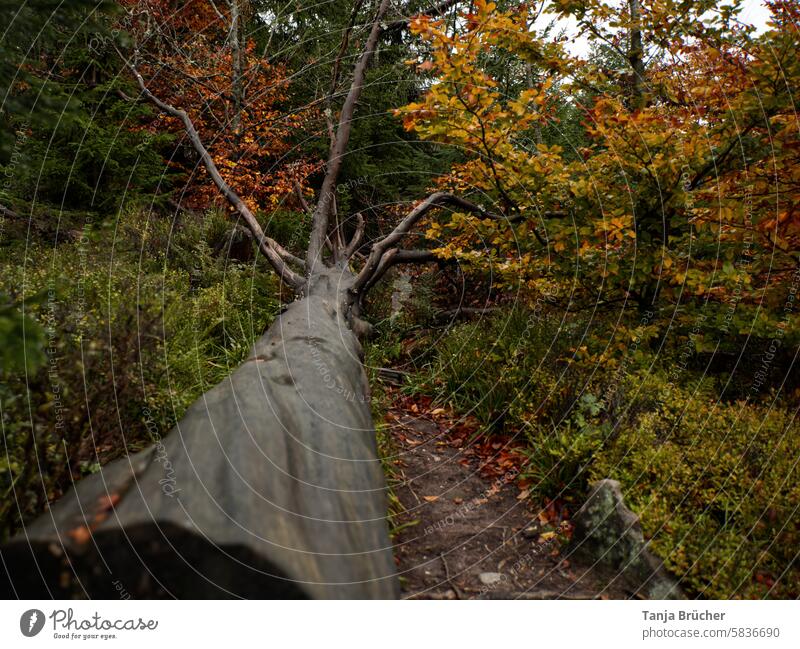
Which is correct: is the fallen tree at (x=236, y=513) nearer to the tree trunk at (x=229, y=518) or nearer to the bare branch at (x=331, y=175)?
the tree trunk at (x=229, y=518)

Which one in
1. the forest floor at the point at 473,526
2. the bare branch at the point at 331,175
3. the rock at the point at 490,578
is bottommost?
the rock at the point at 490,578

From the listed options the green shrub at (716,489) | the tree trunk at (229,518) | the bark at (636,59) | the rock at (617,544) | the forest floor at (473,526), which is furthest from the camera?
the bark at (636,59)

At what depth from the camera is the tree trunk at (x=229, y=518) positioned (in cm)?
170

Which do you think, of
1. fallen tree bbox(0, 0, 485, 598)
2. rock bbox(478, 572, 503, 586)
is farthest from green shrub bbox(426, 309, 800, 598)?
fallen tree bbox(0, 0, 485, 598)

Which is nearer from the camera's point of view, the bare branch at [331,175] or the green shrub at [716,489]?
the green shrub at [716,489]

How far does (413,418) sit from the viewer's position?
5.66 meters

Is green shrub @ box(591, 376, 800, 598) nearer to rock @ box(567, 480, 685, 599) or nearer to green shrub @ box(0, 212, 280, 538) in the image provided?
rock @ box(567, 480, 685, 599)

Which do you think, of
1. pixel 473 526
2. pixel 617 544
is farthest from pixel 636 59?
pixel 473 526

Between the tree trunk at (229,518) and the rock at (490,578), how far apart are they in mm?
1021

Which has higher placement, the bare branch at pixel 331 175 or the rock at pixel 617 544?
the bare branch at pixel 331 175

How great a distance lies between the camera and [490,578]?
3203 mm

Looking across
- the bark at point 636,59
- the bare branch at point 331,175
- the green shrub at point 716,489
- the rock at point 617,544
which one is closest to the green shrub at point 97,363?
the bare branch at point 331,175

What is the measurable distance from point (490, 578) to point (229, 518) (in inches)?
88.2

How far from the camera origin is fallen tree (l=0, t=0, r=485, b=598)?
170 cm
